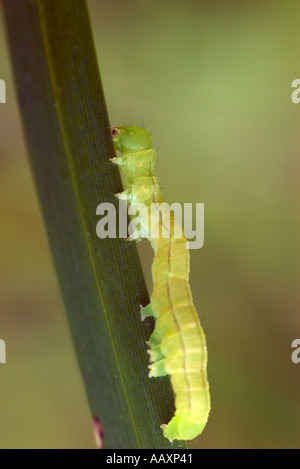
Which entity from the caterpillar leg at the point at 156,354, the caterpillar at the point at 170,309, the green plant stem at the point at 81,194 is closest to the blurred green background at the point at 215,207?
the caterpillar at the point at 170,309

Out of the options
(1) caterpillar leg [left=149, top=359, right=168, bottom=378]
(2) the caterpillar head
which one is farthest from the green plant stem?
(2) the caterpillar head

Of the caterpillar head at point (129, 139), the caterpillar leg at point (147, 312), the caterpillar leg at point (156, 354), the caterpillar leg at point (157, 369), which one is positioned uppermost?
the caterpillar head at point (129, 139)

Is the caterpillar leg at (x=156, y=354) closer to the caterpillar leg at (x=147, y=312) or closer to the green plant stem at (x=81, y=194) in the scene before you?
the caterpillar leg at (x=147, y=312)

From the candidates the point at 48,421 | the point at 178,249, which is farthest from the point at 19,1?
the point at 48,421

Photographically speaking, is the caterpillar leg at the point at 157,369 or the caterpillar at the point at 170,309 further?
the caterpillar at the point at 170,309

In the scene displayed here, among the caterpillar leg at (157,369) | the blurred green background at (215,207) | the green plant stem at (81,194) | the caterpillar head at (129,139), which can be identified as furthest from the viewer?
the blurred green background at (215,207)

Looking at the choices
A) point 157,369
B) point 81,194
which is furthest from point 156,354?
point 81,194

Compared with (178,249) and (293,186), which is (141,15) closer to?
(293,186)

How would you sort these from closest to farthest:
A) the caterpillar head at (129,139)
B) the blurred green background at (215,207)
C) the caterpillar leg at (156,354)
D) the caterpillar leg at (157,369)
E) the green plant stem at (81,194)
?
1. the green plant stem at (81,194)
2. the caterpillar leg at (157,369)
3. the caterpillar leg at (156,354)
4. the caterpillar head at (129,139)
5. the blurred green background at (215,207)
